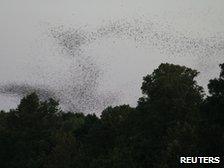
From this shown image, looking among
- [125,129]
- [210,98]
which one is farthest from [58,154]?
[210,98]

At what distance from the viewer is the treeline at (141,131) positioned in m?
39.0

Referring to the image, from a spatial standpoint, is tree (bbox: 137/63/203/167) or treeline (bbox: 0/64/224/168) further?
tree (bbox: 137/63/203/167)

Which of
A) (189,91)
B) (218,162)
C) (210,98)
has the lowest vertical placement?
(218,162)

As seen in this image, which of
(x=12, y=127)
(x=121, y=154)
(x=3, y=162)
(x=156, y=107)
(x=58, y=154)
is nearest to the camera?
(x=121, y=154)

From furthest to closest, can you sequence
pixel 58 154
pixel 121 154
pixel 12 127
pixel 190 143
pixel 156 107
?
pixel 12 127 < pixel 58 154 < pixel 156 107 < pixel 121 154 < pixel 190 143

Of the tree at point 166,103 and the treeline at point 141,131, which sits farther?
the tree at point 166,103

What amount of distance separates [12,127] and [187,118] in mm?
25869

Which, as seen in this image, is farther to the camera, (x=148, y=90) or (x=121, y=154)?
(x=148, y=90)

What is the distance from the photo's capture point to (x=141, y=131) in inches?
1953

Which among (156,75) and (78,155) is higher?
(156,75)

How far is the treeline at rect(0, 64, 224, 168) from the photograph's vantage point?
128 ft

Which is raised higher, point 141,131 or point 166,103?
point 166,103

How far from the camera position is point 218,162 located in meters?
35.3

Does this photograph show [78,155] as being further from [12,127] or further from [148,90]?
[12,127]
